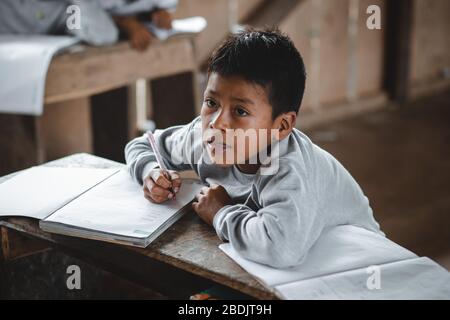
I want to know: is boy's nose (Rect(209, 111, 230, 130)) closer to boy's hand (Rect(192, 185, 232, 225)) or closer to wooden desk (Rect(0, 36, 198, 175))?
boy's hand (Rect(192, 185, 232, 225))

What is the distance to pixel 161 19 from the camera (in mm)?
3201

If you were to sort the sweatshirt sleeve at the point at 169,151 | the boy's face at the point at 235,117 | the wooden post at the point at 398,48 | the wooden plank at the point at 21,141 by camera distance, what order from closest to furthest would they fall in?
the boy's face at the point at 235,117 < the sweatshirt sleeve at the point at 169,151 < the wooden plank at the point at 21,141 < the wooden post at the point at 398,48

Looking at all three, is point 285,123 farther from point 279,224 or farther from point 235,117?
point 279,224

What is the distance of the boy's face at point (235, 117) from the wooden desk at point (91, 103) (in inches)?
60.4

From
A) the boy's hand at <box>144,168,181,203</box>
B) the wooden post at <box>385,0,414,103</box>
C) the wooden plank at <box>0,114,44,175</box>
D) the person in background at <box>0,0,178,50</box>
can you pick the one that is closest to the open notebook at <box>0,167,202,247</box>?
the boy's hand at <box>144,168,181,203</box>

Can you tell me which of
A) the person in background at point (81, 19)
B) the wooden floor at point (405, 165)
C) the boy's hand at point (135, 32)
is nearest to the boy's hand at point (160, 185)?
the person in background at point (81, 19)

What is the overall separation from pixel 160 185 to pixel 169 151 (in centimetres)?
24

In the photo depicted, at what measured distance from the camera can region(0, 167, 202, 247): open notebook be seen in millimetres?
1351

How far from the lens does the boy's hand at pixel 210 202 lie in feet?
4.63

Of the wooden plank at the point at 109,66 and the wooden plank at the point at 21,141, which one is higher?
the wooden plank at the point at 109,66

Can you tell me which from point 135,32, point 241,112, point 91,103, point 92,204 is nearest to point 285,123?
point 241,112

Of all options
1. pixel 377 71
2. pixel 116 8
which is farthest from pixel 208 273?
pixel 377 71

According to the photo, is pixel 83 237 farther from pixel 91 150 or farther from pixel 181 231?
pixel 91 150

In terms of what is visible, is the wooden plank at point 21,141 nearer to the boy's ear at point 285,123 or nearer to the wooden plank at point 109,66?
the wooden plank at point 109,66
